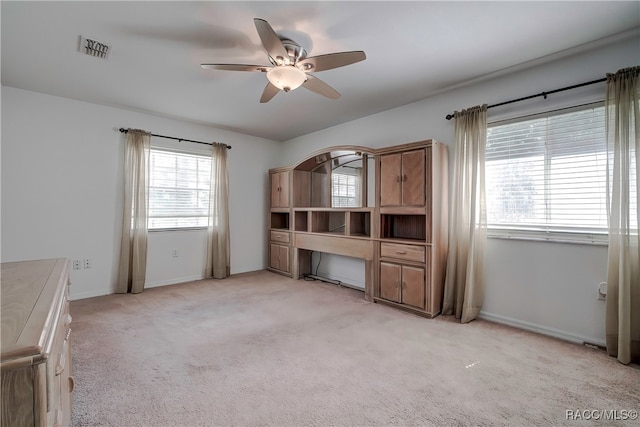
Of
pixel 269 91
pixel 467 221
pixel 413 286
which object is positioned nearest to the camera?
pixel 269 91

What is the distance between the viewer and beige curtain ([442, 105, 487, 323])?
3.01m

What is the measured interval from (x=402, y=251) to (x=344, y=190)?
57.0 inches

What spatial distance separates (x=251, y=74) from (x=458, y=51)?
1971mm

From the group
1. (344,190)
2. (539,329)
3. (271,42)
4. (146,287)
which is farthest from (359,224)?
(146,287)

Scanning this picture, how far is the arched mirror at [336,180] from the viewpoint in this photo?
13.8 ft

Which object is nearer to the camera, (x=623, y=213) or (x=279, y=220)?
(x=623, y=213)

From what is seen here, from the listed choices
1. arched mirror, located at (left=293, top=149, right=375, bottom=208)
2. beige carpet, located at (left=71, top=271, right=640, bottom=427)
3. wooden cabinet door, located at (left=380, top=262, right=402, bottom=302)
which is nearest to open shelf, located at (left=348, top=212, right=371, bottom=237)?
arched mirror, located at (left=293, top=149, right=375, bottom=208)

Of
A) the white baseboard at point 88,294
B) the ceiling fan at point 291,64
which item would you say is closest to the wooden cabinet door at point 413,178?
the ceiling fan at point 291,64

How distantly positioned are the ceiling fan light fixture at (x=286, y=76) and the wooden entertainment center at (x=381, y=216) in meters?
1.57

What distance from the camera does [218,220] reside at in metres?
4.87

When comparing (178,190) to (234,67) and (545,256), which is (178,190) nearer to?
(234,67)

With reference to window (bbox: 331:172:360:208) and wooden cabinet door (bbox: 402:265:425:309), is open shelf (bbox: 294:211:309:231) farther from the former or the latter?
wooden cabinet door (bbox: 402:265:425:309)

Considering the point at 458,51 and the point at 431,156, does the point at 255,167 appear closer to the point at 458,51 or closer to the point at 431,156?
the point at 431,156

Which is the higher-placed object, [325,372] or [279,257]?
[279,257]
